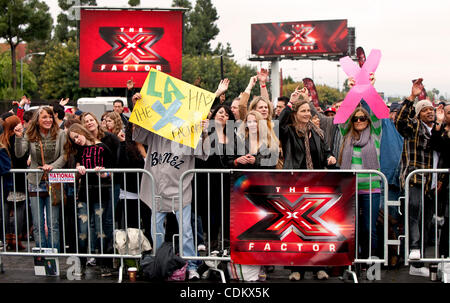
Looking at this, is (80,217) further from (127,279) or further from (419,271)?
(419,271)

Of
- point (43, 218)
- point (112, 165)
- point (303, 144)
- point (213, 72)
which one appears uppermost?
point (213, 72)

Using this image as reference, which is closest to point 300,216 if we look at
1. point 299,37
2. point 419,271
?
point 419,271

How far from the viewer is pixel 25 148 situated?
7996 mm

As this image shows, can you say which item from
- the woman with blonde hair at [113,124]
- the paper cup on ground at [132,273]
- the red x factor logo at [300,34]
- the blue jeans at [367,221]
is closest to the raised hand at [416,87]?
the blue jeans at [367,221]

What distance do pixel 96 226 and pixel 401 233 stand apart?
3.89m

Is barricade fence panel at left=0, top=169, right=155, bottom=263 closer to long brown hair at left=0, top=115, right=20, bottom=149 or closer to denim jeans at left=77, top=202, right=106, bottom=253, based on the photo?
denim jeans at left=77, top=202, right=106, bottom=253

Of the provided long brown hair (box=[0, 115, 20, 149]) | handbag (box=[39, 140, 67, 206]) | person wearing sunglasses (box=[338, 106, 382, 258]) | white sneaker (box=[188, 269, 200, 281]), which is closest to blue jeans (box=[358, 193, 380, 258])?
person wearing sunglasses (box=[338, 106, 382, 258])

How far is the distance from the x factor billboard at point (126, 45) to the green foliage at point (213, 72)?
49.5 m

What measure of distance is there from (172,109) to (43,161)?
177cm

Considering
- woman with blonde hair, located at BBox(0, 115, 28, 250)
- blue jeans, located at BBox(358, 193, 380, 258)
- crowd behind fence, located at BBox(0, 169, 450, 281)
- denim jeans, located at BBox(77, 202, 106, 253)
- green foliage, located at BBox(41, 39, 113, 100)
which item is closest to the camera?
crowd behind fence, located at BBox(0, 169, 450, 281)

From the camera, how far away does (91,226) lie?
7.18 metres

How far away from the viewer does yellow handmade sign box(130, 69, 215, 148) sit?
22.2 ft

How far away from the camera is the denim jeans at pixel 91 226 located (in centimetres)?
706

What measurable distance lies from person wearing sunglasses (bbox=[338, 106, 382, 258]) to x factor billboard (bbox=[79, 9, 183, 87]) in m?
6.75
